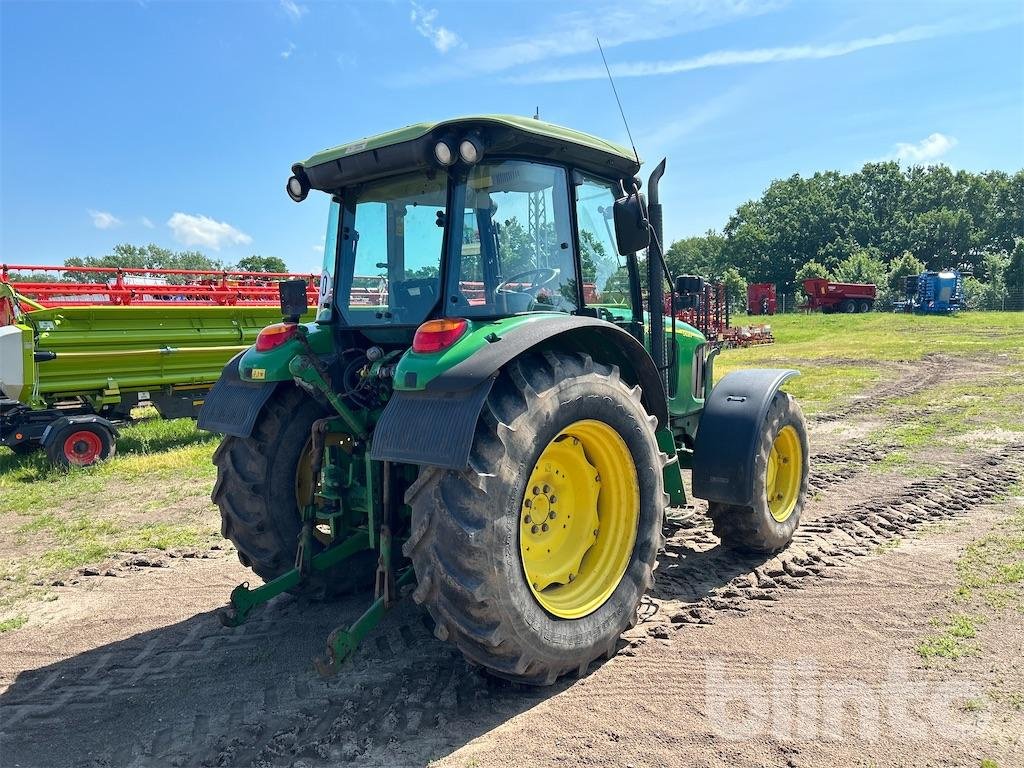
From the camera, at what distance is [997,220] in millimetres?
63344

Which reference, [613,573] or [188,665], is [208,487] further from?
[613,573]

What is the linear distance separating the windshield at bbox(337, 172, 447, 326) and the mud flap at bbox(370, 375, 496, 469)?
2.40 feet

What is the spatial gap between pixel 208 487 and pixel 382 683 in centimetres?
467

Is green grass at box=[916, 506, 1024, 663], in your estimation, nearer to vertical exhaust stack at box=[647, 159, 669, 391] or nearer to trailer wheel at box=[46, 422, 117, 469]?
vertical exhaust stack at box=[647, 159, 669, 391]

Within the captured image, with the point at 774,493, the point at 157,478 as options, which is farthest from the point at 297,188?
the point at 157,478

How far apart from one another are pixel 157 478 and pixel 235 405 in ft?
15.1

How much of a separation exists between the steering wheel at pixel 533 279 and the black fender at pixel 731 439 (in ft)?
5.05

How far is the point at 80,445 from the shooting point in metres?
8.32

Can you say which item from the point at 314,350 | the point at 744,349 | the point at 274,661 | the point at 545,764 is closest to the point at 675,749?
the point at 545,764

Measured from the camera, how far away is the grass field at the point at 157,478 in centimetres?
541

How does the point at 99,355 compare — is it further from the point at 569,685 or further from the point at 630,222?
the point at 569,685

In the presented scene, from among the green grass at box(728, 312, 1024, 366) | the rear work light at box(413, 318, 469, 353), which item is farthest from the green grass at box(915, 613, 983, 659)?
the green grass at box(728, 312, 1024, 366)

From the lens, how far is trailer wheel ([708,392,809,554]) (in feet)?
14.6

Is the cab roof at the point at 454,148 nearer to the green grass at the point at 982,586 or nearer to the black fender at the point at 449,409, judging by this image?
the black fender at the point at 449,409
